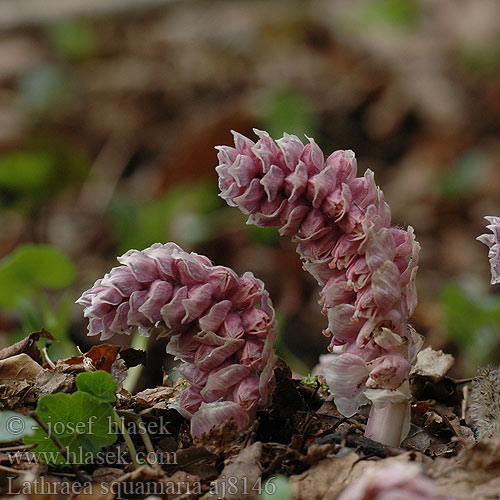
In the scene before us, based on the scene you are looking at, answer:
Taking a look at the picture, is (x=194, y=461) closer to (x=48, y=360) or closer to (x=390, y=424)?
(x=390, y=424)

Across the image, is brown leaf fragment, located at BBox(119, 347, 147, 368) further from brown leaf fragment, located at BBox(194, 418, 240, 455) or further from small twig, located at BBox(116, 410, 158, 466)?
brown leaf fragment, located at BBox(194, 418, 240, 455)

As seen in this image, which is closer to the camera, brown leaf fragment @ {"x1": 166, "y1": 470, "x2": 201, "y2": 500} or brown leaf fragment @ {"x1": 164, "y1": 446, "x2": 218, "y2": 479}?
brown leaf fragment @ {"x1": 166, "y1": 470, "x2": 201, "y2": 500}

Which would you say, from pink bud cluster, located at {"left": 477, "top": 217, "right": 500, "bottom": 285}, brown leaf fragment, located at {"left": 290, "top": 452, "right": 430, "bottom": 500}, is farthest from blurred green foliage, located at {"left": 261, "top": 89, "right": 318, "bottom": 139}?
brown leaf fragment, located at {"left": 290, "top": 452, "right": 430, "bottom": 500}

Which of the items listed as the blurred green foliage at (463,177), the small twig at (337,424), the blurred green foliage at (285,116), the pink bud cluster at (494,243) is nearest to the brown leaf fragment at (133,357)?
the small twig at (337,424)

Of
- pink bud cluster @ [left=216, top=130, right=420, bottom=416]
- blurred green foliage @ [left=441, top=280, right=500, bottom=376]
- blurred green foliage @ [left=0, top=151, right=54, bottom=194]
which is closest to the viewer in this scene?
pink bud cluster @ [left=216, top=130, right=420, bottom=416]

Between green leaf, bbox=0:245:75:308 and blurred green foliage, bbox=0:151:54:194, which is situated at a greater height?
blurred green foliage, bbox=0:151:54:194

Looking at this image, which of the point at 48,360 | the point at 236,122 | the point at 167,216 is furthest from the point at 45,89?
the point at 48,360
